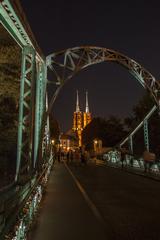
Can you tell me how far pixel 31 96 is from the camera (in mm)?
9758

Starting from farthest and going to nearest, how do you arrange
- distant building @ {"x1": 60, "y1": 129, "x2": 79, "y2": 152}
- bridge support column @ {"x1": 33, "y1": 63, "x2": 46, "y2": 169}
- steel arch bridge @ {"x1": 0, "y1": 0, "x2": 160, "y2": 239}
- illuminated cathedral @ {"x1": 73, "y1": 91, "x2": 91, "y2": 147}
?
illuminated cathedral @ {"x1": 73, "y1": 91, "x2": 91, "y2": 147}
distant building @ {"x1": 60, "y1": 129, "x2": 79, "y2": 152}
bridge support column @ {"x1": 33, "y1": 63, "x2": 46, "y2": 169}
steel arch bridge @ {"x1": 0, "y1": 0, "x2": 160, "y2": 239}

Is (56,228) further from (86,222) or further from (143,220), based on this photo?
(143,220)

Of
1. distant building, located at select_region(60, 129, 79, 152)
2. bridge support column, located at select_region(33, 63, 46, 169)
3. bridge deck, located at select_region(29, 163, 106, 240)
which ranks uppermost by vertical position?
distant building, located at select_region(60, 129, 79, 152)

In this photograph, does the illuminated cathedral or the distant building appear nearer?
the distant building

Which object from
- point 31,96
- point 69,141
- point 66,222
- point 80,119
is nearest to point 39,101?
point 31,96

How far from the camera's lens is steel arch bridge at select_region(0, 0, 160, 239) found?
651 centimetres

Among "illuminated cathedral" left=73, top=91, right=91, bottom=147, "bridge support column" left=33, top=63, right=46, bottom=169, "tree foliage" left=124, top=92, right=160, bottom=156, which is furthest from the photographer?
"illuminated cathedral" left=73, top=91, right=91, bottom=147

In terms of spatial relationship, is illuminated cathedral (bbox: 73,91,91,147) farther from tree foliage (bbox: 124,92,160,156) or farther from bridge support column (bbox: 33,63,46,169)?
bridge support column (bbox: 33,63,46,169)

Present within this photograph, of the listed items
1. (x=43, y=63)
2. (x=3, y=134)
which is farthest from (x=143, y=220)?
(x=3, y=134)

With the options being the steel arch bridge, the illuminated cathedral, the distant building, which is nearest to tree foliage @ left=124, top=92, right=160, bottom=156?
the steel arch bridge

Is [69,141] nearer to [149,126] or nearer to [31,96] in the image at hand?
[149,126]

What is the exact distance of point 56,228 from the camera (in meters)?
7.39

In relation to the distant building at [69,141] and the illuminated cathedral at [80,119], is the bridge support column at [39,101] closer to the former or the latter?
the distant building at [69,141]

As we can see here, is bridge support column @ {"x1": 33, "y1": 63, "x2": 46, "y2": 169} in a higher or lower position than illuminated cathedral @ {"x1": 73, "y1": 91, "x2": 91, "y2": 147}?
lower
